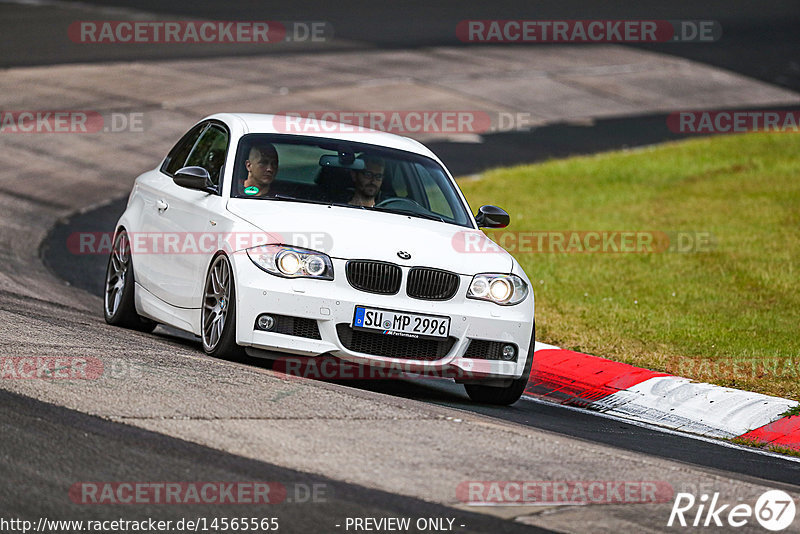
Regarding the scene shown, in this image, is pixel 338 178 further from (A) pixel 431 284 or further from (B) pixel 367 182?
(A) pixel 431 284

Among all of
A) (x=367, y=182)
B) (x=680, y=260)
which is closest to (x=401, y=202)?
(x=367, y=182)

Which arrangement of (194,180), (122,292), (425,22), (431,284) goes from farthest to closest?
(425,22)
(122,292)
(194,180)
(431,284)

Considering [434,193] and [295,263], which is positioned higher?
[434,193]

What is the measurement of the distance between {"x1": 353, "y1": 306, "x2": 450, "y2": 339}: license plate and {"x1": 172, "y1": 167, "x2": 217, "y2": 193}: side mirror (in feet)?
5.48

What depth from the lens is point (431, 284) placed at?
27.7 ft

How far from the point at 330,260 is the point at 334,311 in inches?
13.0

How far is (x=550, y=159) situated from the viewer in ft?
77.7

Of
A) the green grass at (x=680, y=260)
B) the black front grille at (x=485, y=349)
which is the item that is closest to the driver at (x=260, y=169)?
the black front grille at (x=485, y=349)

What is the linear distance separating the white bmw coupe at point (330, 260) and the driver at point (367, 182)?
1 centimetres

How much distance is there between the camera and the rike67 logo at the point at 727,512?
232 inches

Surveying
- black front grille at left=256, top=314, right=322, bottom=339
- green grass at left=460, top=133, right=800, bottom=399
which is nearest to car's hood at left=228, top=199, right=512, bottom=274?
black front grille at left=256, top=314, right=322, bottom=339

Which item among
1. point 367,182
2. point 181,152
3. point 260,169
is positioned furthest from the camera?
point 181,152

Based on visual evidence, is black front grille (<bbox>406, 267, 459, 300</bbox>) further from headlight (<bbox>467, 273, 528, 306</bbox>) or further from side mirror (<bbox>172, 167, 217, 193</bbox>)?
side mirror (<bbox>172, 167, 217, 193</bbox>)

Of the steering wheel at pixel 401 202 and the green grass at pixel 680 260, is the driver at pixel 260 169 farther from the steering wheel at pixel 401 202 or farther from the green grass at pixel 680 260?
the green grass at pixel 680 260
